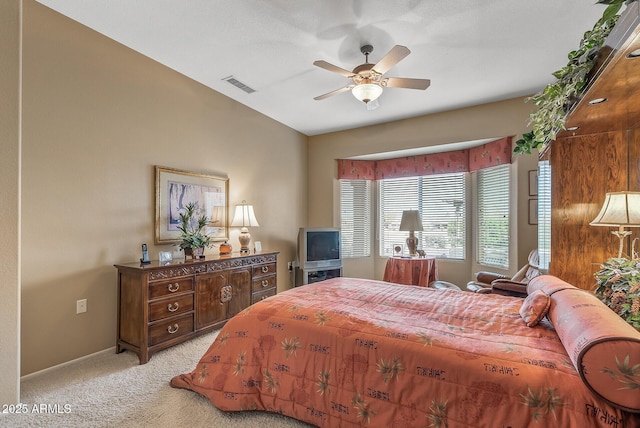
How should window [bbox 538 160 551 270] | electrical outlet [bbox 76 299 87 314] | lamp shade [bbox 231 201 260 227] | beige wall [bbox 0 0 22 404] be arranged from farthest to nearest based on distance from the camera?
lamp shade [bbox 231 201 260 227] → window [bbox 538 160 551 270] → electrical outlet [bbox 76 299 87 314] → beige wall [bbox 0 0 22 404]

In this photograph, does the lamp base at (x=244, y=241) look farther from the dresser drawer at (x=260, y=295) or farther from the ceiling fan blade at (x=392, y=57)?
the ceiling fan blade at (x=392, y=57)

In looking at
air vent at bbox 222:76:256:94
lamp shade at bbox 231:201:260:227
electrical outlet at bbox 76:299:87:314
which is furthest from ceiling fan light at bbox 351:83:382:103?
electrical outlet at bbox 76:299:87:314

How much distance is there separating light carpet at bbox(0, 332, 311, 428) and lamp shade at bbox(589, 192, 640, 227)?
2.35 m

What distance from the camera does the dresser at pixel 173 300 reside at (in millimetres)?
2553

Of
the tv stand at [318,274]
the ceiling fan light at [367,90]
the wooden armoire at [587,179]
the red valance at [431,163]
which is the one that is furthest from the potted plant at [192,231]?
the wooden armoire at [587,179]

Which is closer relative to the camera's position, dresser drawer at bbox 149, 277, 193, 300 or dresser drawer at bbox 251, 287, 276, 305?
dresser drawer at bbox 149, 277, 193, 300

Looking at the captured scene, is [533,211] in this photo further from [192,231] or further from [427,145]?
[192,231]

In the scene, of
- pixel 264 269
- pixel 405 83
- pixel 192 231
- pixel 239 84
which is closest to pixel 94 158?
pixel 192 231

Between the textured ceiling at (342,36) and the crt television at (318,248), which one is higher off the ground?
the textured ceiling at (342,36)

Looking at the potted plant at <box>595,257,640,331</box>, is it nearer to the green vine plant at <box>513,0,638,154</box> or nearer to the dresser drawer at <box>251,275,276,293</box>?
the green vine plant at <box>513,0,638,154</box>

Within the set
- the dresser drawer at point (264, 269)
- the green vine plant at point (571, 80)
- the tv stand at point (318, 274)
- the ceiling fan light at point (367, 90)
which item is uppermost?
the ceiling fan light at point (367, 90)

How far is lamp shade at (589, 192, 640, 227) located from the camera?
185 centimetres

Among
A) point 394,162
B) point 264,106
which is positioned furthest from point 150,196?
point 394,162

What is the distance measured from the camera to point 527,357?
1324 mm
